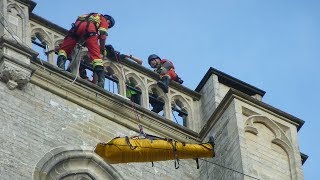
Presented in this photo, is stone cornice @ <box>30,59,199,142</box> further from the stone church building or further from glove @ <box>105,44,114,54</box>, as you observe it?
glove @ <box>105,44,114,54</box>

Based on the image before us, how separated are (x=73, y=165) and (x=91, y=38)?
246 cm

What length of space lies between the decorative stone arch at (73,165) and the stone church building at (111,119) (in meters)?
0.01

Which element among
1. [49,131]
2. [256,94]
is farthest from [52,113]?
[256,94]

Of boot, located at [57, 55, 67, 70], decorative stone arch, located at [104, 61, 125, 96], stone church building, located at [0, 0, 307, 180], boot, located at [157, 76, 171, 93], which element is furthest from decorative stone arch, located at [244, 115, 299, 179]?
boot, located at [57, 55, 67, 70]

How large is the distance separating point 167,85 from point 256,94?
1383mm

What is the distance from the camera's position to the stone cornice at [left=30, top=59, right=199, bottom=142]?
80.6ft

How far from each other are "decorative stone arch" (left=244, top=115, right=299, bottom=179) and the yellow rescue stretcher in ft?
4.60

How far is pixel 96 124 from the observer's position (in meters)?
24.6

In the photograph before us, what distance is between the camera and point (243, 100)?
83.6 ft

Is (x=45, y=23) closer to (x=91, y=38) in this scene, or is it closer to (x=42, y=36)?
(x=42, y=36)

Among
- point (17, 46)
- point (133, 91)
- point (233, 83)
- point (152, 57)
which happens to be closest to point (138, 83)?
point (133, 91)

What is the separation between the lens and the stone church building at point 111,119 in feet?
77.7

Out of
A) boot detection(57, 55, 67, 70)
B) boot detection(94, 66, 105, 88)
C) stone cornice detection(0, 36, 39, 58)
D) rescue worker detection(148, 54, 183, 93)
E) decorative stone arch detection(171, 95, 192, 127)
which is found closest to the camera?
stone cornice detection(0, 36, 39, 58)

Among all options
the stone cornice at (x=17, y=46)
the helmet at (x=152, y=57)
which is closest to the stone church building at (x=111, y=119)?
the stone cornice at (x=17, y=46)
